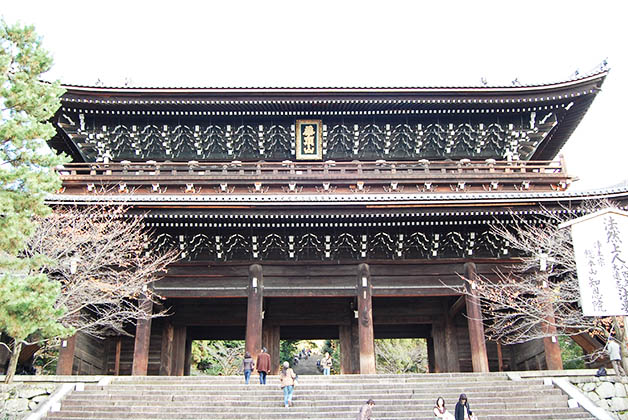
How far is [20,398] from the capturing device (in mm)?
12414

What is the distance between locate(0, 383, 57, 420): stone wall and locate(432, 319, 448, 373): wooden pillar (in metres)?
12.0

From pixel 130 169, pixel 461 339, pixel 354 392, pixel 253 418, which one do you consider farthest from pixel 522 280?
pixel 130 169

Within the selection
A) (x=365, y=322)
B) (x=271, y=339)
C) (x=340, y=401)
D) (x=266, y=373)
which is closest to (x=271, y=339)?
(x=271, y=339)

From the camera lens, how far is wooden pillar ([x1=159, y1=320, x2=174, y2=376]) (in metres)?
18.2

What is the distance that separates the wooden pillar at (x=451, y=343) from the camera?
18.1 metres

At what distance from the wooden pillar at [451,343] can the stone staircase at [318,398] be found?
14.8ft

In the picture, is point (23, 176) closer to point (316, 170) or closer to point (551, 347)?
point (316, 170)

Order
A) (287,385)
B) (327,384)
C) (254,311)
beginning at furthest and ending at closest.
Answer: (254,311) → (327,384) → (287,385)

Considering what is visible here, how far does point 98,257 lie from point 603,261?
12088 mm

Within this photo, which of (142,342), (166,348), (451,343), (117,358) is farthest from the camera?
(117,358)

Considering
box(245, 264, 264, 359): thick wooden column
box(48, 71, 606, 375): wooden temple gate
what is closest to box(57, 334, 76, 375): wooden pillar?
box(48, 71, 606, 375): wooden temple gate

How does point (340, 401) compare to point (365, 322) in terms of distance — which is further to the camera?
point (365, 322)

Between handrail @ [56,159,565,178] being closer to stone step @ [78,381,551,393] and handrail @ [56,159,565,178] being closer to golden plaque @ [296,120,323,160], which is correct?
golden plaque @ [296,120,323,160]

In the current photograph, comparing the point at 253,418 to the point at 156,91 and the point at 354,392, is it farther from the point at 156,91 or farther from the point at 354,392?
the point at 156,91
